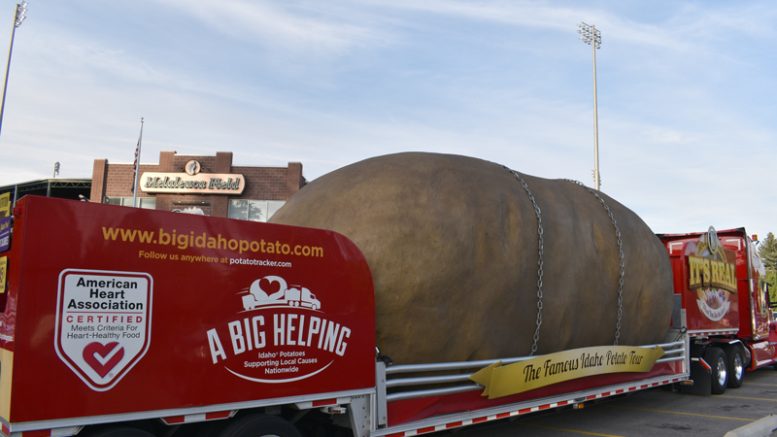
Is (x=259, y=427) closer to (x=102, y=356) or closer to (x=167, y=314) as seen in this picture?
(x=167, y=314)

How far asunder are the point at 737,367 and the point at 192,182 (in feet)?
92.0

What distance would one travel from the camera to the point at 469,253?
6586mm

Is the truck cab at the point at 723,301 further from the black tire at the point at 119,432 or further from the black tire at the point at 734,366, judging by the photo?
the black tire at the point at 119,432

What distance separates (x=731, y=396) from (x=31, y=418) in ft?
40.9

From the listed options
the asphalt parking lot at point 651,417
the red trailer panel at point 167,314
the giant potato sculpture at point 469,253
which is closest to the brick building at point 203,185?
the asphalt parking lot at point 651,417

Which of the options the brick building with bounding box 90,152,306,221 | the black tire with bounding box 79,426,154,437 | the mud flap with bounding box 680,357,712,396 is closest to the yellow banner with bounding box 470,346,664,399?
the black tire with bounding box 79,426,154,437

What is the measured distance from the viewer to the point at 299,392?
16.6ft

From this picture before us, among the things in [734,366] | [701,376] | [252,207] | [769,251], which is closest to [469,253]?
[701,376]

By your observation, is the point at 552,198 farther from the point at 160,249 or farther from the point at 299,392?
the point at 160,249

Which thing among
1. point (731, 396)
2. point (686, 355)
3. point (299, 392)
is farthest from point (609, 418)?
point (299, 392)

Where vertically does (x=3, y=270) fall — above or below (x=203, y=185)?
below

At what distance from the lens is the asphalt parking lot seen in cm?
879

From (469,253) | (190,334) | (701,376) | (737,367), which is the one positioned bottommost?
(701,376)

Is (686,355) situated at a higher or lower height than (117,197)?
lower
